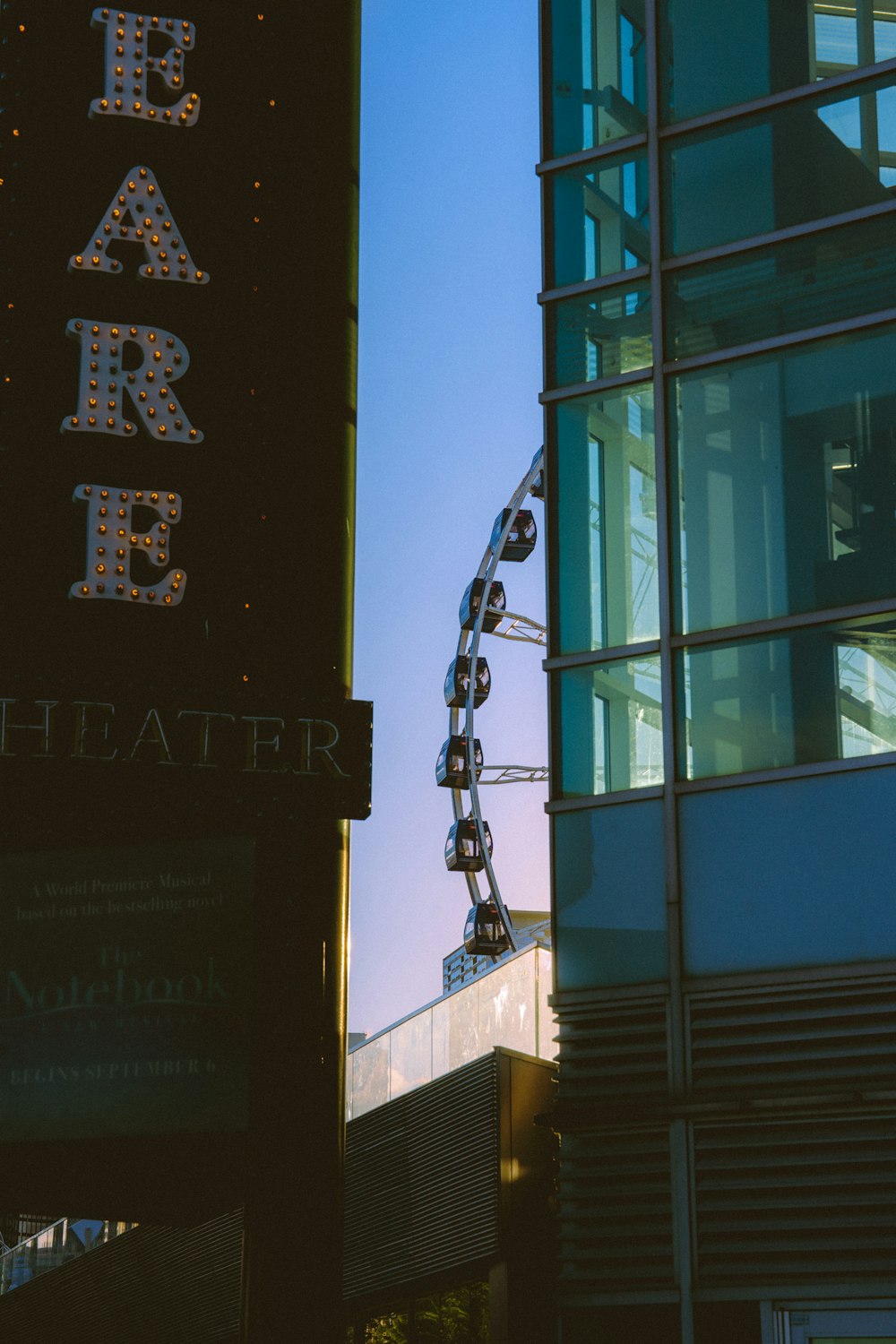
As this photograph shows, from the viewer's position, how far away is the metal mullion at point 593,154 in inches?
585

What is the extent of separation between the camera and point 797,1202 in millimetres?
12102

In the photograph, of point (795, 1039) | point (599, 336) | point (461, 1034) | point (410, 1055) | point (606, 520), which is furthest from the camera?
point (410, 1055)

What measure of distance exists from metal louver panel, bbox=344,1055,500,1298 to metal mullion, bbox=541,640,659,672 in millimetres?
2738

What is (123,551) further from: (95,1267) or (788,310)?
(95,1267)

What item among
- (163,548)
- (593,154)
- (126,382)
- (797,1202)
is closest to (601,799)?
(797,1202)

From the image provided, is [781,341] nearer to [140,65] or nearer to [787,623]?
[787,623]

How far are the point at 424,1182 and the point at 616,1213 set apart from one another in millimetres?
2773

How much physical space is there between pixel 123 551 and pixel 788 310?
15.6 feet

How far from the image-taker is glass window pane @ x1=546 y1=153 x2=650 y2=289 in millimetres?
14742

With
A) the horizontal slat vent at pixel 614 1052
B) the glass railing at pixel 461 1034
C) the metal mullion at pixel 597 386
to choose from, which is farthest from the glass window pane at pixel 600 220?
the horizontal slat vent at pixel 614 1052

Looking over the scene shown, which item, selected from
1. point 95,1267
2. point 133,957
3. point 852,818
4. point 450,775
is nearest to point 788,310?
point 852,818

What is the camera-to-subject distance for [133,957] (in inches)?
478

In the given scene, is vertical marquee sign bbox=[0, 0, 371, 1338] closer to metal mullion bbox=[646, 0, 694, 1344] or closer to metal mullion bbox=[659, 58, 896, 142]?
metal mullion bbox=[646, 0, 694, 1344]

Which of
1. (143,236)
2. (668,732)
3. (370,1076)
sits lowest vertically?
(370,1076)
